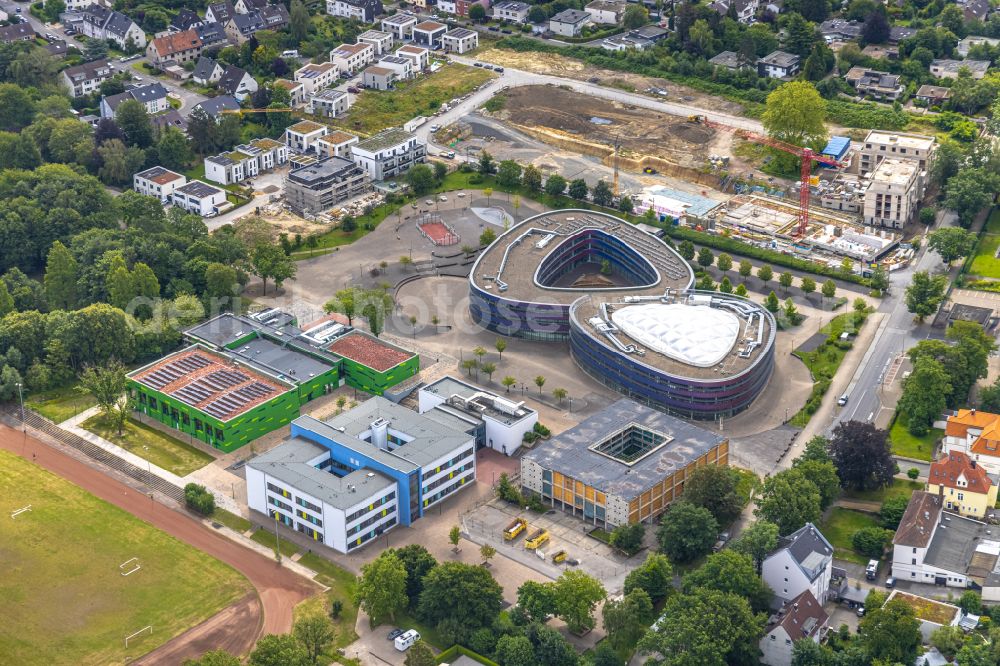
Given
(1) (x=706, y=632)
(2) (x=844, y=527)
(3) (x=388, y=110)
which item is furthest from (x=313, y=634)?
(3) (x=388, y=110)

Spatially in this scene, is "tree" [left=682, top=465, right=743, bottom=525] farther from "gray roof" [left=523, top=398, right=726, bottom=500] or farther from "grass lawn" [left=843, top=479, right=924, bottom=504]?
"grass lawn" [left=843, top=479, right=924, bottom=504]

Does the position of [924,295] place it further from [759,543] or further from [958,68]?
[958,68]

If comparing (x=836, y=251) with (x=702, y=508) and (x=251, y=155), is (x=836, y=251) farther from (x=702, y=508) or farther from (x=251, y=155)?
(x=251, y=155)

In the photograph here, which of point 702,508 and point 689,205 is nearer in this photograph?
point 702,508

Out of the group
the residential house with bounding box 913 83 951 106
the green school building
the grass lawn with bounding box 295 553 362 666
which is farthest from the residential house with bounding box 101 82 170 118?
the residential house with bounding box 913 83 951 106

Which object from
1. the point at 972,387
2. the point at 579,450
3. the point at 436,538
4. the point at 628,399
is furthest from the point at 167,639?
the point at 972,387

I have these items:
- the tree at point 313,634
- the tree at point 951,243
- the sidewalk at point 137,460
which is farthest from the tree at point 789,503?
the tree at point 951,243
